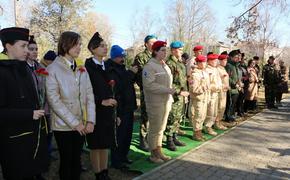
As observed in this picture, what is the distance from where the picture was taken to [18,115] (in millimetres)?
2924

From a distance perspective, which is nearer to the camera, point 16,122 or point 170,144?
point 16,122

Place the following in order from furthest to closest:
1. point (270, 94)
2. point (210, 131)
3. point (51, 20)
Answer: point (51, 20) → point (270, 94) → point (210, 131)

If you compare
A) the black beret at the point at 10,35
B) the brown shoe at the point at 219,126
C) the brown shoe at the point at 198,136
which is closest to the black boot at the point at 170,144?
the brown shoe at the point at 198,136

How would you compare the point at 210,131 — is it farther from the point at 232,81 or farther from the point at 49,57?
the point at 49,57

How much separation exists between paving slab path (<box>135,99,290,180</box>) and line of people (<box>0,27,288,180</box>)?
470mm

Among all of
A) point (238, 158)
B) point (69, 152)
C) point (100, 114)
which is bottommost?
point (238, 158)

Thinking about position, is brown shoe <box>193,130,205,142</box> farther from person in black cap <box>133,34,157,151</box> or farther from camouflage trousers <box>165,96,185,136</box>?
person in black cap <box>133,34,157,151</box>

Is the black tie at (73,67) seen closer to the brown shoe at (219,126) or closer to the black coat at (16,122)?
the black coat at (16,122)

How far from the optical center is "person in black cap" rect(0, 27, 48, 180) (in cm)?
295

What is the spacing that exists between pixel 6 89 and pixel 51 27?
2396cm

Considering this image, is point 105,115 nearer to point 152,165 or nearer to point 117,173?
point 117,173

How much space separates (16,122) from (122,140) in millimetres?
2561

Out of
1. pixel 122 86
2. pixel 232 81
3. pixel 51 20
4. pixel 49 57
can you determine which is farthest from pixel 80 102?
pixel 51 20

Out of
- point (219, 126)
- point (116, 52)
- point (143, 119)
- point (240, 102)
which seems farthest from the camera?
point (240, 102)
